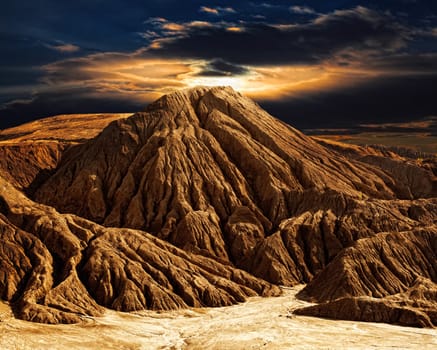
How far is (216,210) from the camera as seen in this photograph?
121438mm

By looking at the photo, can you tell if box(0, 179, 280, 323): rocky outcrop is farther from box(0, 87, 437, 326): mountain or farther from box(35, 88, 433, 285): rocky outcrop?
box(35, 88, 433, 285): rocky outcrop

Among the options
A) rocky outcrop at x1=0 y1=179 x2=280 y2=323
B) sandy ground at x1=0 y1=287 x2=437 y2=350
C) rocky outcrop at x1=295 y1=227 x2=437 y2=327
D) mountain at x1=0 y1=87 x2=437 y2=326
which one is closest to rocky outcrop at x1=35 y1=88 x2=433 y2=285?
mountain at x1=0 y1=87 x2=437 y2=326

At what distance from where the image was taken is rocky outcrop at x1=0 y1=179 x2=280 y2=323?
Result: 8044cm

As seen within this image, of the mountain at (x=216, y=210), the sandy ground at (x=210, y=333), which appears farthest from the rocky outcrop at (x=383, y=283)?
the sandy ground at (x=210, y=333)

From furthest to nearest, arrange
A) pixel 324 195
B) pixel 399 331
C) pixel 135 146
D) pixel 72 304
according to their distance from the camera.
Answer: pixel 135 146, pixel 324 195, pixel 72 304, pixel 399 331

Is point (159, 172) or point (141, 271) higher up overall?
point (159, 172)

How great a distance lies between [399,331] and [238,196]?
57076 mm

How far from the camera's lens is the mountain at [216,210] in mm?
89125

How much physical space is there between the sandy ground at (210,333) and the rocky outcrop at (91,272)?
10.0 ft

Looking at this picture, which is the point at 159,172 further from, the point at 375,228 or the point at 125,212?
the point at 375,228

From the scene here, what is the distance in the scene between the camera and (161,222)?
117500 millimetres

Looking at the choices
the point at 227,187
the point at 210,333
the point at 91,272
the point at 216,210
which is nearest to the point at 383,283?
the point at 210,333

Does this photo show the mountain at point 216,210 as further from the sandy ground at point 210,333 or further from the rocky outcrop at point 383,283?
the sandy ground at point 210,333

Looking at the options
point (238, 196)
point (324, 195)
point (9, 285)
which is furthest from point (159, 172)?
point (9, 285)
